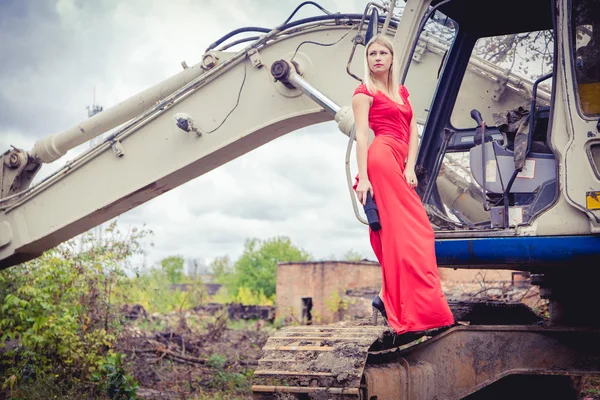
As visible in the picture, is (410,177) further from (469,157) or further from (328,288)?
(328,288)

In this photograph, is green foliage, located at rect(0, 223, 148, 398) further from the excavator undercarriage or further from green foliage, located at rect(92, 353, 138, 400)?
the excavator undercarriage

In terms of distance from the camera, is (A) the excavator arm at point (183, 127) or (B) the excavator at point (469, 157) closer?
(B) the excavator at point (469, 157)

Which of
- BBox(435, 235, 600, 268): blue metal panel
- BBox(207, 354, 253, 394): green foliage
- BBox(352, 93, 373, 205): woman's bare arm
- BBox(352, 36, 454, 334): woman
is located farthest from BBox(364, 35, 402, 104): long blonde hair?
BBox(207, 354, 253, 394): green foliage

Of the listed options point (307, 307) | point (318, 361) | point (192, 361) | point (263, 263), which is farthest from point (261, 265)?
point (318, 361)

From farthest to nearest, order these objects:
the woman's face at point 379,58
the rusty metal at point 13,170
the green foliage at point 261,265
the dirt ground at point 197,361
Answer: the green foliage at point 261,265
the dirt ground at point 197,361
the rusty metal at point 13,170
the woman's face at point 379,58

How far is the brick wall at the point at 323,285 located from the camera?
20295 millimetres

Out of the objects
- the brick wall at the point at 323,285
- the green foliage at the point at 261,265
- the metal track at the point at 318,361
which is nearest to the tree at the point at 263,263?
the green foliage at the point at 261,265

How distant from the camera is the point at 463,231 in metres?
4.33

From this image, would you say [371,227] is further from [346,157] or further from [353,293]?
[353,293]

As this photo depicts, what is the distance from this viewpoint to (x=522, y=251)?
408 cm

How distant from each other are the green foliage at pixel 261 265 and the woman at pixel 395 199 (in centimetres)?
2950

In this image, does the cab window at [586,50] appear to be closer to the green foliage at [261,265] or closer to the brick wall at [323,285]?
the brick wall at [323,285]

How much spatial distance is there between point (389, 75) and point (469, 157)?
2.83 ft

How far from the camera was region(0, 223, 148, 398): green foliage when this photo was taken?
7.84 metres
